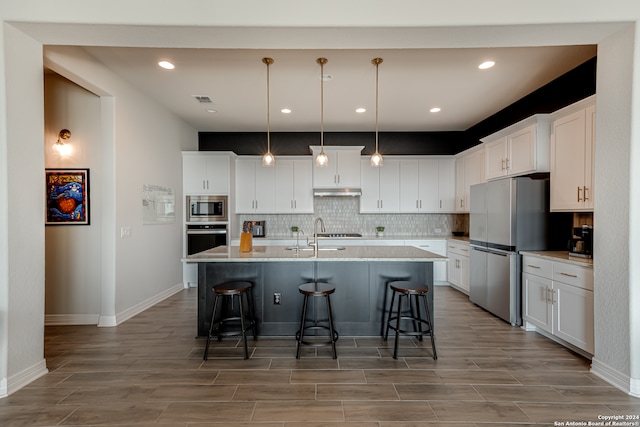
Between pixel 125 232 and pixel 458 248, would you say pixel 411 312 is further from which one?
pixel 125 232

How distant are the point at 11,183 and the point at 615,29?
4483 millimetres

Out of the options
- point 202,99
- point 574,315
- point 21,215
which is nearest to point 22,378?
point 21,215

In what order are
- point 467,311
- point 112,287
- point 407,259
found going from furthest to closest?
point 467,311 < point 112,287 < point 407,259

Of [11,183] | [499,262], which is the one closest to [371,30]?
[11,183]

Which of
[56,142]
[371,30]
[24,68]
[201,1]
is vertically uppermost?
[201,1]

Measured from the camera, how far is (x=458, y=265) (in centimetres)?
527

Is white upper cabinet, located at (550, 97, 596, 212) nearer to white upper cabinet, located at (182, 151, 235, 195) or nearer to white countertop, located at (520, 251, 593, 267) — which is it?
white countertop, located at (520, 251, 593, 267)

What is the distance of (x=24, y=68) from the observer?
2410mm

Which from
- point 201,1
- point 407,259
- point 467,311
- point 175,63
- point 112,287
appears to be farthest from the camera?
point 467,311

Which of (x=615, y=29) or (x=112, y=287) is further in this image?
(x=112, y=287)

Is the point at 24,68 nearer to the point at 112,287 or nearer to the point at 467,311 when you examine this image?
the point at 112,287

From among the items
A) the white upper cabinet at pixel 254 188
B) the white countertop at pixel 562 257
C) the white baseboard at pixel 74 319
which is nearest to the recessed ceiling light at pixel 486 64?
the white countertop at pixel 562 257

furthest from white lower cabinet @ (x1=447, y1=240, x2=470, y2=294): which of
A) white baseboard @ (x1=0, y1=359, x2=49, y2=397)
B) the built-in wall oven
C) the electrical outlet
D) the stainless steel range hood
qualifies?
white baseboard @ (x1=0, y1=359, x2=49, y2=397)

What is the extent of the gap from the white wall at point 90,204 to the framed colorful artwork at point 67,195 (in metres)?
0.06
